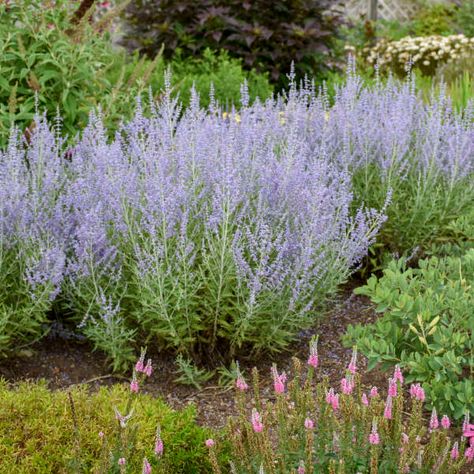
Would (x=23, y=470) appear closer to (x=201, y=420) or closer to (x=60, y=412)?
(x=60, y=412)

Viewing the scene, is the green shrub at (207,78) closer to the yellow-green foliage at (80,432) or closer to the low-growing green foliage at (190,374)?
the low-growing green foliage at (190,374)

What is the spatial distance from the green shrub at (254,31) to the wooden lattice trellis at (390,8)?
35.3 ft

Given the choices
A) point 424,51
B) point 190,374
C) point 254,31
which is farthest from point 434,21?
point 190,374

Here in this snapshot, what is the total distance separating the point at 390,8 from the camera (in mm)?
18750

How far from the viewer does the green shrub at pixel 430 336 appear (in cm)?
296

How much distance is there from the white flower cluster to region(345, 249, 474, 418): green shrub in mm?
10851

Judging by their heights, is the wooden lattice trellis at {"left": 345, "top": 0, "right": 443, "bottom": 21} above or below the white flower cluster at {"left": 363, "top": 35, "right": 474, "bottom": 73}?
above

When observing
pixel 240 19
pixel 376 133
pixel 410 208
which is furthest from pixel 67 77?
pixel 240 19

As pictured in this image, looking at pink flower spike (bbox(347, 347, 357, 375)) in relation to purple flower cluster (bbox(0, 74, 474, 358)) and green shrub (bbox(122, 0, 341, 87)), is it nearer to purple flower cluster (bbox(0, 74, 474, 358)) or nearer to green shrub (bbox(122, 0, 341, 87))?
purple flower cluster (bbox(0, 74, 474, 358))

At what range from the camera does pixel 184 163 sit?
12.2 feet

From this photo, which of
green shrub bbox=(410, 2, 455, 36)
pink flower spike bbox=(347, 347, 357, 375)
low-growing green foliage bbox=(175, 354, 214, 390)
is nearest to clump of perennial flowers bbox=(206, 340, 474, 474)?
pink flower spike bbox=(347, 347, 357, 375)

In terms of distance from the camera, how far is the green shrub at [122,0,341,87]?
325 inches

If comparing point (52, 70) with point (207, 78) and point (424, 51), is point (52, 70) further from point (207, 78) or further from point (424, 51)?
point (424, 51)

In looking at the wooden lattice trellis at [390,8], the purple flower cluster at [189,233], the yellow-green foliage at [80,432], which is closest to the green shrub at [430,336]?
the purple flower cluster at [189,233]
